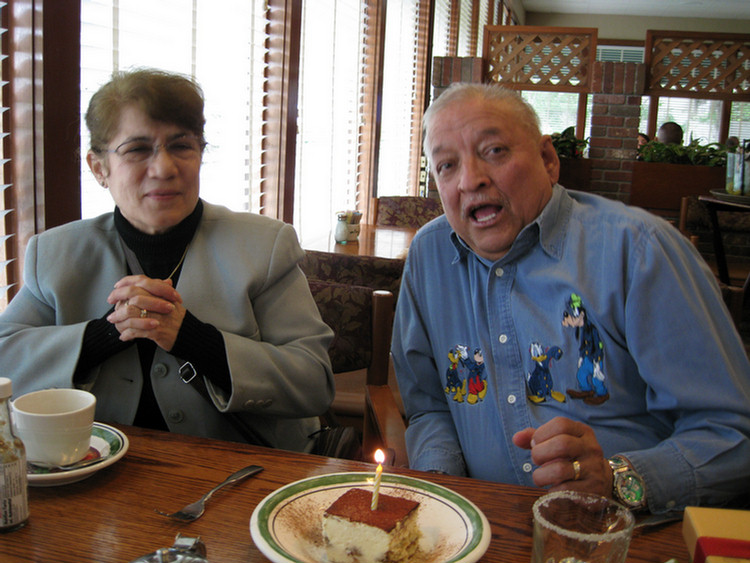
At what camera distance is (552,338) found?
1281 mm

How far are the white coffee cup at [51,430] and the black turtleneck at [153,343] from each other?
33 centimetres

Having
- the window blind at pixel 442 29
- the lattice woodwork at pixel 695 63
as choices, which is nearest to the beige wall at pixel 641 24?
the window blind at pixel 442 29

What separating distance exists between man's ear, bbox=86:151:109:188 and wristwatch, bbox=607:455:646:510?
47.3 inches

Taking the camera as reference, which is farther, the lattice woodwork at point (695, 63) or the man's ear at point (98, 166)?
the lattice woodwork at point (695, 63)

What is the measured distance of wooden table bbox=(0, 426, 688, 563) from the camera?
33.0 inches

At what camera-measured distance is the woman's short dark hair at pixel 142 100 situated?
1481 millimetres

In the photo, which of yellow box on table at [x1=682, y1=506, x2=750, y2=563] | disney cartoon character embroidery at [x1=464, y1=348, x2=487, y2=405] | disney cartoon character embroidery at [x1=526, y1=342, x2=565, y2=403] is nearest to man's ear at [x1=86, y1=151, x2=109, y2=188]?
disney cartoon character embroidery at [x1=464, y1=348, x2=487, y2=405]

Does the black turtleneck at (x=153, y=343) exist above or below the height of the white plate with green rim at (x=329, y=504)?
above

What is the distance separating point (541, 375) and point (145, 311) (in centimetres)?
73

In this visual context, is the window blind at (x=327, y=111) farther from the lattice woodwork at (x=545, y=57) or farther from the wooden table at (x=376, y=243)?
the lattice woodwork at (x=545, y=57)

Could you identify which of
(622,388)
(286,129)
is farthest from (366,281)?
(622,388)

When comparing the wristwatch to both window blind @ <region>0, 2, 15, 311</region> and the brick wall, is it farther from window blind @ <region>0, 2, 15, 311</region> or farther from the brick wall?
the brick wall

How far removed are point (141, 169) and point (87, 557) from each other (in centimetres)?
90

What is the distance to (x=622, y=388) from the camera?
1247 millimetres
